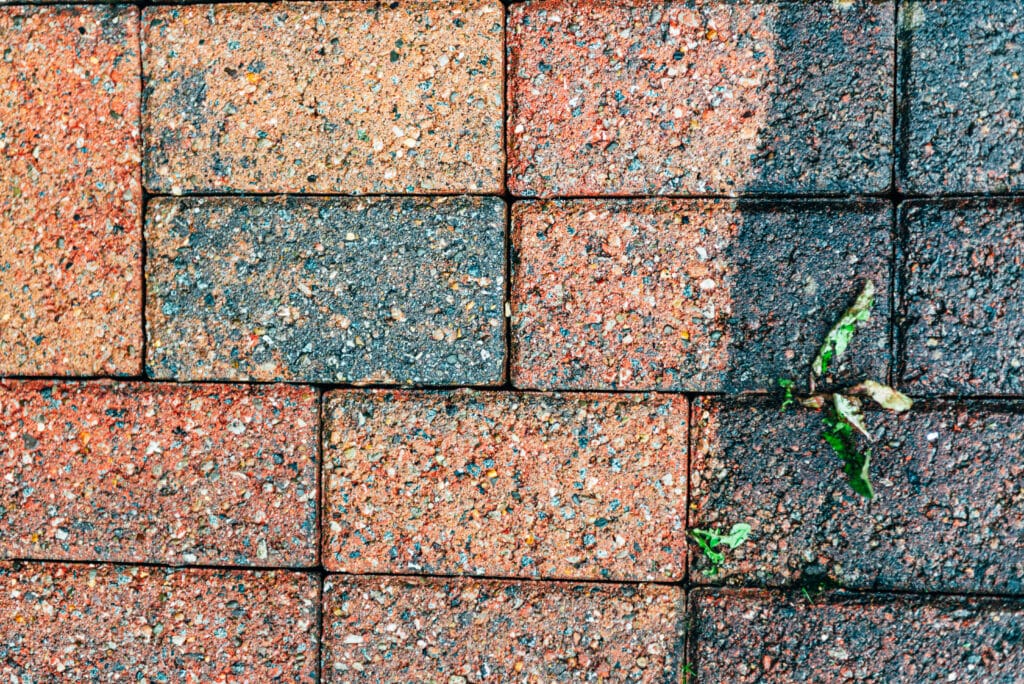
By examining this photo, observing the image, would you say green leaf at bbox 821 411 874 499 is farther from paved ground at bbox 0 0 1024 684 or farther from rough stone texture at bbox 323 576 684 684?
rough stone texture at bbox 323 576 684 684

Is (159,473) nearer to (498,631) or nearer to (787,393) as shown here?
(498,631)

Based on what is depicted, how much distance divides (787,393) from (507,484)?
0.87 m

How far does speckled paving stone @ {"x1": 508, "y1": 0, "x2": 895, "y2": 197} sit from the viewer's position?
6.53ft

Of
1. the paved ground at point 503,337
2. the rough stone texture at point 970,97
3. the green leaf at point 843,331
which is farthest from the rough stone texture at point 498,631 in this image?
the rough stone texture at point 970,97

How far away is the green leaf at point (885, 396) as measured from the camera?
198 cm

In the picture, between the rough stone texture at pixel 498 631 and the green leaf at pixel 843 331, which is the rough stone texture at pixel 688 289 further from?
the rough stone texture at pixel 498 631

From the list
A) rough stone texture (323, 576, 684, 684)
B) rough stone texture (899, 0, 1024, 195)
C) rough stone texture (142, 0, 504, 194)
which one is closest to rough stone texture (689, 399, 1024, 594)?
rough stone texture (323, 576, 684, 684)

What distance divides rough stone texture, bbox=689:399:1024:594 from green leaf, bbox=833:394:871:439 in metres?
0.03

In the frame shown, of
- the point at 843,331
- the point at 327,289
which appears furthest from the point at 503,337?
the point at 843,331

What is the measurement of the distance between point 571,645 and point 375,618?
597mm

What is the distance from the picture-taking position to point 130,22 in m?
2.12

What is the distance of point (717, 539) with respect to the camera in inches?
80.4

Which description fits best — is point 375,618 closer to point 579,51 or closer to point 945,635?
point 945,635

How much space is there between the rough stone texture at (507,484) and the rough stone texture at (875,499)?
0.13 m
